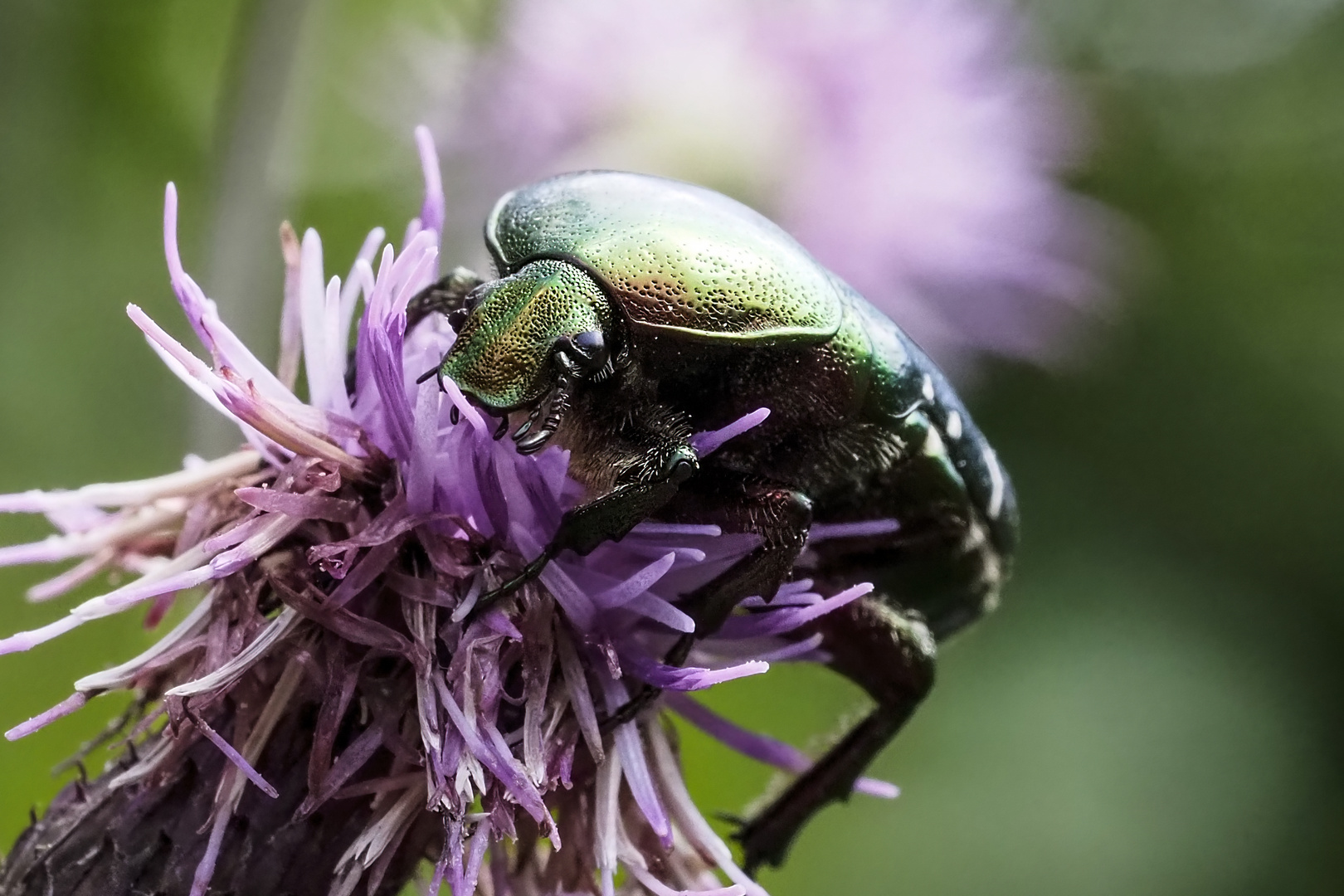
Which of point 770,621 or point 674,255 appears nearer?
point 674,255

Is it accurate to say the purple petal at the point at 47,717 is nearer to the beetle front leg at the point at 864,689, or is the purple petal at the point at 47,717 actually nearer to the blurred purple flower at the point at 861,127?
the beetle front leg at the point at 864,689

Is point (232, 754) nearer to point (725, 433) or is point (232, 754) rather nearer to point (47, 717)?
point (47, 717)

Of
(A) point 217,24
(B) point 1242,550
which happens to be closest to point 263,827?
(A) point 217,24

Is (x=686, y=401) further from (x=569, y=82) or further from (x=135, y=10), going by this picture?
(x=135, y=10)

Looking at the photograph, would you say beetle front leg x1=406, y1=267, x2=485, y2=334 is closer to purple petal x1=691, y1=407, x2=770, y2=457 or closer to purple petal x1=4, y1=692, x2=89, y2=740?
purple petal x1=691, y1=407, x2=770, y2=457

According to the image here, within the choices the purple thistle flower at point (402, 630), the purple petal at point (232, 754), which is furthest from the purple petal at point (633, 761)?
the purple petal at point (232, 754)

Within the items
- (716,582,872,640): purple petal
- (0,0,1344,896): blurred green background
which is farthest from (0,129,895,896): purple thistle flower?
(0,0,1344,896): blurred green background

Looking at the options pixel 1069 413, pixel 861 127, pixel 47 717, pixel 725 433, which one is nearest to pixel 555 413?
pixel 725 433
